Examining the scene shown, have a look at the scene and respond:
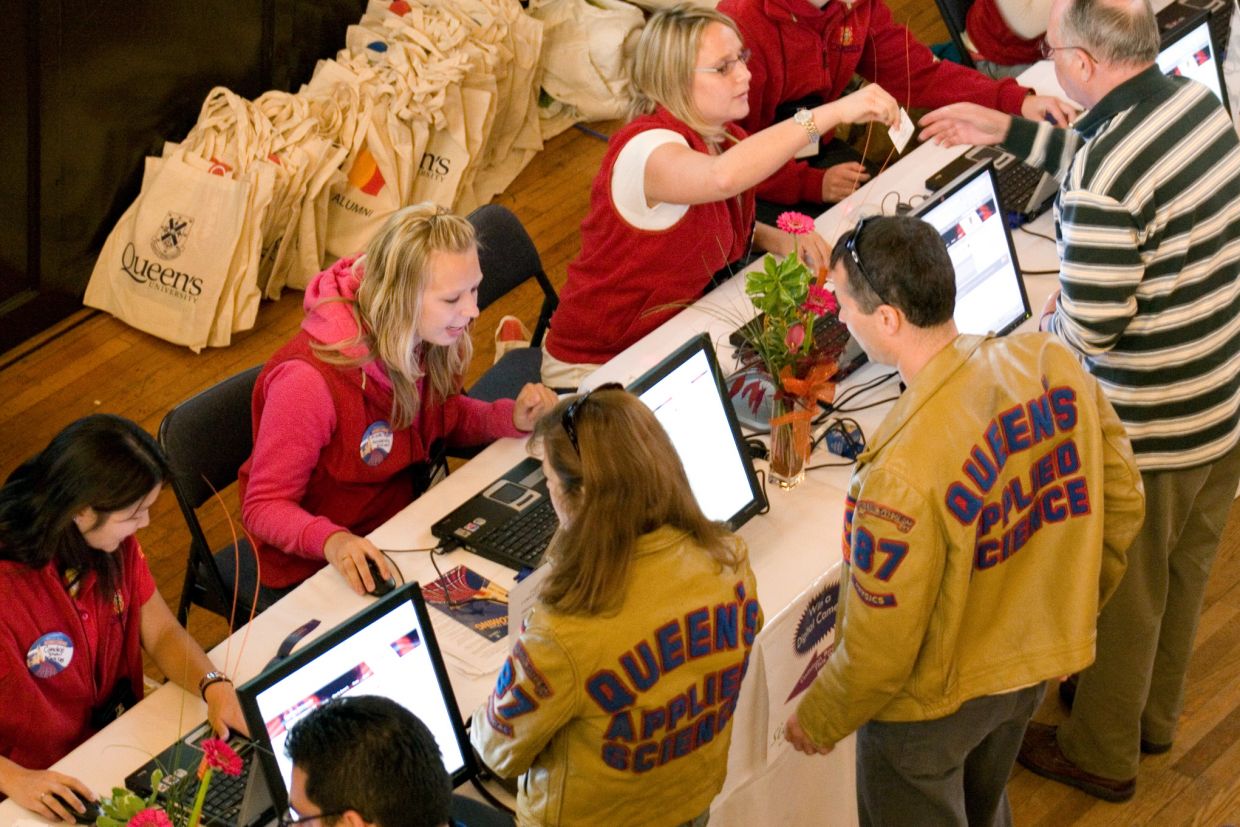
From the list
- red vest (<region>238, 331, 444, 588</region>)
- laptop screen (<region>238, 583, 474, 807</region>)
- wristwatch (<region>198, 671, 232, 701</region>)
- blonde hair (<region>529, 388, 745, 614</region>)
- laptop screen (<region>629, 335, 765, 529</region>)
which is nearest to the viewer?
blonde hair (<region>529, 388, 745, 614</region>)

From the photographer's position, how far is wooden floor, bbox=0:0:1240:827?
337 centimetres

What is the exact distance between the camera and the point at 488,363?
4.75 m

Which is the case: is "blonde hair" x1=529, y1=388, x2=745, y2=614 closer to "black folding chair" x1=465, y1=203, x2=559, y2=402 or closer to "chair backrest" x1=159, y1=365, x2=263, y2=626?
"chair backrest" x1=159, y1=365, x2=263, y2=626

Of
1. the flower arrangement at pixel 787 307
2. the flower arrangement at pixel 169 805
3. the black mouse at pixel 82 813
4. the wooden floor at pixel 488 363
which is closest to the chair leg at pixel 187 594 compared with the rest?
the wooden floor at pixel 488 363

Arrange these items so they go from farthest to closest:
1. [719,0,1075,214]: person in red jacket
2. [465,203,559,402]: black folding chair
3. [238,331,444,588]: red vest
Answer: [719,0,1075,214]: person in red jacket → [465,203,559,402]: black folding chair → [238,331,444,588]: red vest

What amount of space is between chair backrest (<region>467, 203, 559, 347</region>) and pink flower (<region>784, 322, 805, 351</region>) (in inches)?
44.5

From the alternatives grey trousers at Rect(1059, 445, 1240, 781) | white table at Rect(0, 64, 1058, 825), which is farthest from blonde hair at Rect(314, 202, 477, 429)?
grey trousers at Rect(1059, 445, 1240, 781)

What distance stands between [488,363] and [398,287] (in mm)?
1885

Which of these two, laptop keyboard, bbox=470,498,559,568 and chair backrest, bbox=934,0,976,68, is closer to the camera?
laptop keyboard, bbox=470,498,559,568

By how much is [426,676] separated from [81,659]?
66 cm

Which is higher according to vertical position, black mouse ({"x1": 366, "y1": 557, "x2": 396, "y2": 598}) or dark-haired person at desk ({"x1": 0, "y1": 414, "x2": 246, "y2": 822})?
dark-haired person at desk ({"x1": 0, "y1": 414, "x2": 246, "y2": 822})

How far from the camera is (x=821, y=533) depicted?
115 inches

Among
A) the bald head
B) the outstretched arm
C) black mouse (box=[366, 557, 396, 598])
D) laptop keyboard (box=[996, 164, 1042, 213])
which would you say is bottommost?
laptop keyboard (box=[996, 164, 1042, 213])

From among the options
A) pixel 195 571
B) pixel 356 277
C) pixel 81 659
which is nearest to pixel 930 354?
pixel 356 277
